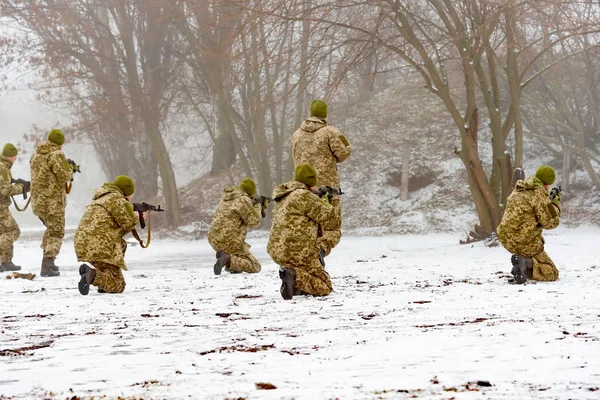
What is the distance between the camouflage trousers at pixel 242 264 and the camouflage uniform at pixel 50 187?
2.25m

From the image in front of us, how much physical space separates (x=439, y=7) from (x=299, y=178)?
6450 millimetres

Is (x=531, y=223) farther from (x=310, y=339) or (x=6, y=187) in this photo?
(x=6, y=187)

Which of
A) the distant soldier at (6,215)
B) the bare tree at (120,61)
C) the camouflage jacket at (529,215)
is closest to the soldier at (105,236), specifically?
the distant soldier at (6,215)

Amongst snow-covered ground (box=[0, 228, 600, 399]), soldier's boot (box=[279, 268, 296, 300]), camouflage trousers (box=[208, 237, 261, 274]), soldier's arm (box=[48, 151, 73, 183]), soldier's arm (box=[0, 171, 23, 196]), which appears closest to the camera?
snow-covered ground (box=[0, 228, 600, 399])

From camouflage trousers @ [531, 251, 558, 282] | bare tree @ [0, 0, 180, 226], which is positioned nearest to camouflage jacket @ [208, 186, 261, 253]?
camouflage trousers @ [531, 251, 558, 282]

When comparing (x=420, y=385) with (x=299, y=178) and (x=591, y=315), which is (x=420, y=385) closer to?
(x=591, y=315)

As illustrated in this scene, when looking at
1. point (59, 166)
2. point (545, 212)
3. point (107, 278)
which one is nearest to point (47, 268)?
point (59, 166)

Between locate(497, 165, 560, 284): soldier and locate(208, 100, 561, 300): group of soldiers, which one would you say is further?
locate(497, 165, 560, 284): soldier

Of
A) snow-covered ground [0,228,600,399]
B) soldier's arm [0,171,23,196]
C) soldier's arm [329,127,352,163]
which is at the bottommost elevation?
snow-covered ground [0,228,600,399]

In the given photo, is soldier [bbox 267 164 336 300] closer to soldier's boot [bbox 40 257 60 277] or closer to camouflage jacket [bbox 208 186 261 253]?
camouflage jacket [bbox 208 186 261 253]

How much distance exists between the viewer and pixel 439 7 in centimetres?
1212

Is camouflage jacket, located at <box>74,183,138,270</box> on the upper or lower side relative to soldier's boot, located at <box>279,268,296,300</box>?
upper

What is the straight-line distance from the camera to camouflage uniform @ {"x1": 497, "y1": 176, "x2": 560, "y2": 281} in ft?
24.0

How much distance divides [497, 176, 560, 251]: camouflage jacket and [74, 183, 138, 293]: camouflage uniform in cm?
382
